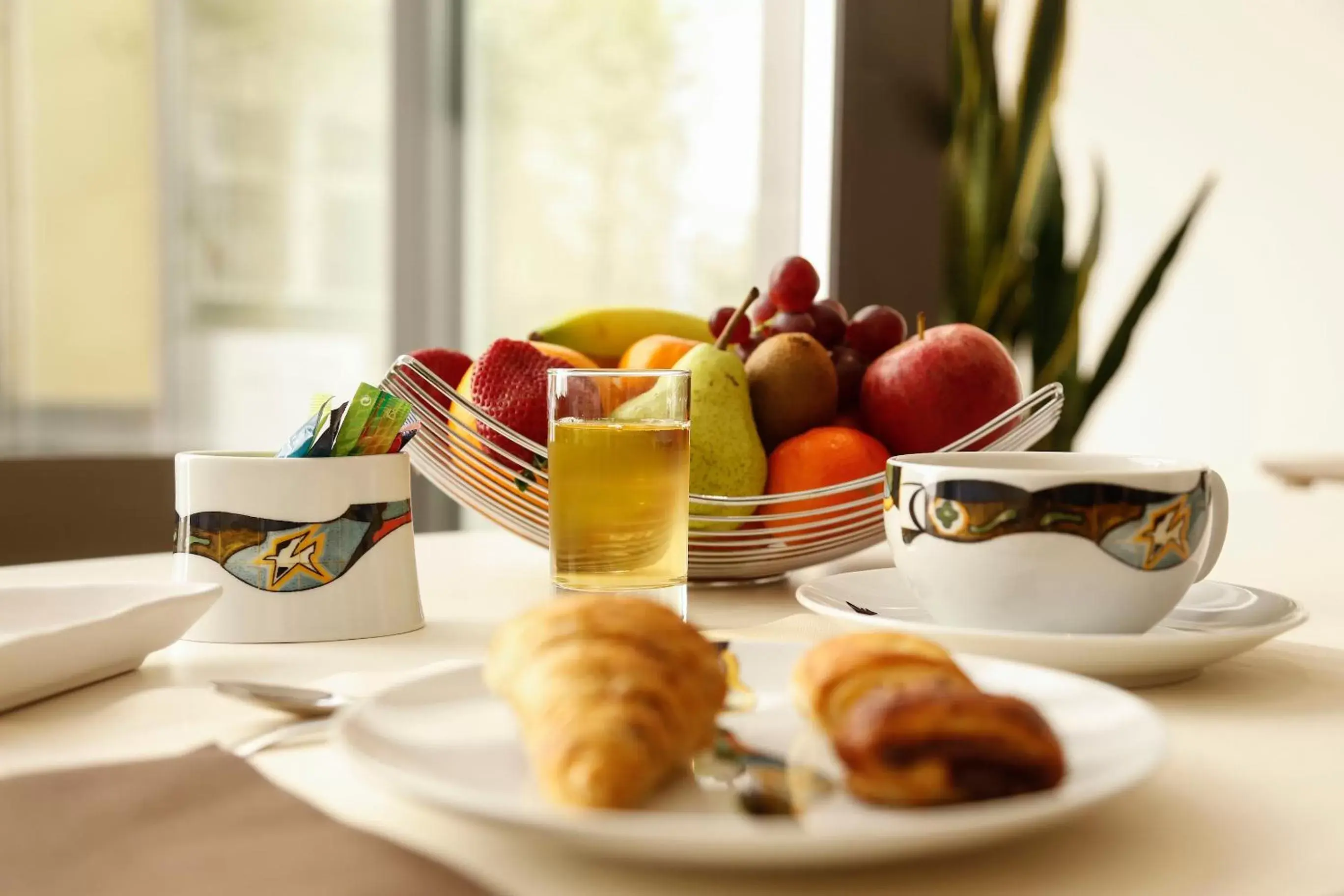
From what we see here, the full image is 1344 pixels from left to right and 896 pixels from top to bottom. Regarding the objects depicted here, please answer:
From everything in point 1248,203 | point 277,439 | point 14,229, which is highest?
point 1248,203

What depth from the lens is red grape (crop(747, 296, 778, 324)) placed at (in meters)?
0.97

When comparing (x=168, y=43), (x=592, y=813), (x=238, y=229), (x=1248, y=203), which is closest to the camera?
(x=592, y=813)

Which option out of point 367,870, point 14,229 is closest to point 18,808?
point 367,870

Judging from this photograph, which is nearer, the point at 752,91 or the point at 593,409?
the point at 593,409

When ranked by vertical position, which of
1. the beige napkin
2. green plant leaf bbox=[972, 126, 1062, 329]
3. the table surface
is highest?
green plant leaf bbox=[972, 126, 1062, 329]

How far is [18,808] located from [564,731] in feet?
0.54

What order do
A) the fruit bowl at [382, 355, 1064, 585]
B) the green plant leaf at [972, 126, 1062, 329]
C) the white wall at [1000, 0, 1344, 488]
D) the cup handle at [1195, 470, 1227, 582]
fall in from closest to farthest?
the cup handle at [1195, 470, 1227, 582] < the fruit bowl at [382, 355, 1064, 585] < the green plant leaf at [972, 126, 1062, 329] < the white wall at [1000, 0, 1344, 488]

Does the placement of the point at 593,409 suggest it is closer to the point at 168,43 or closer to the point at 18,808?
the point at 18,808

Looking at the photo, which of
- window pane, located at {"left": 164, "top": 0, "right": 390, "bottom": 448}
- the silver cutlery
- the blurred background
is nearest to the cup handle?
the silver cutlery

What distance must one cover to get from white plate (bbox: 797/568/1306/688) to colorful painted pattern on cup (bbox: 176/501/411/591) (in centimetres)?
24

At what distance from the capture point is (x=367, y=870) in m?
0.30

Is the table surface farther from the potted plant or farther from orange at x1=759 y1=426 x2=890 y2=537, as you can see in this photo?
the potted plant

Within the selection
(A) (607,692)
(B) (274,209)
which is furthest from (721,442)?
(B) (274,209)

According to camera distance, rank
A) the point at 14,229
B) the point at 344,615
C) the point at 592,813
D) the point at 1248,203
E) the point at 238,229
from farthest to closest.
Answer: the point at 1248,203 → the point at 238,229 → the point at 14,229 → the point at 344,615 → the point at 592,813
